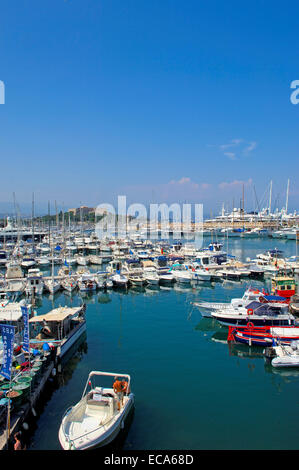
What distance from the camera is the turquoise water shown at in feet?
42.8

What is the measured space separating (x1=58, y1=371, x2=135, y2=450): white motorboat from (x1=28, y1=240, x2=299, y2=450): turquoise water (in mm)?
1017

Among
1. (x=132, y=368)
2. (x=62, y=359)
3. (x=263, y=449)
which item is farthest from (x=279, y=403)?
(x=62, y=359)

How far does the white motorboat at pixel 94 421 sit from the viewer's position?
11195mm

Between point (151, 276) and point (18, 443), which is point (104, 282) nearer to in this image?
point (151, 276)

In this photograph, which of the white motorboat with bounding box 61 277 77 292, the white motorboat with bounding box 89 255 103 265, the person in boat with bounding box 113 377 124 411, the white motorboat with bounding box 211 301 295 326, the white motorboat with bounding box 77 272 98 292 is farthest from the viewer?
the white motorboat with bounding box 89 255 103 265

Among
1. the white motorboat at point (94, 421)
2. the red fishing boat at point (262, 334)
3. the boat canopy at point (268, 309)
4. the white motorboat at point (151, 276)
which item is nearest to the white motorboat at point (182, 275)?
the white motorboat at point (151, 276)

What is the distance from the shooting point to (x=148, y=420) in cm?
1399

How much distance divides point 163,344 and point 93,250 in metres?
51.2

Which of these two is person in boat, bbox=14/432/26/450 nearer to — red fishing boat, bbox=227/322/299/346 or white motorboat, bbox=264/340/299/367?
white motorboat, bbox=264/340/299/367

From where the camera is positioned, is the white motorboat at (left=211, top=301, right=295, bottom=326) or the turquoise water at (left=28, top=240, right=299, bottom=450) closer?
the turquoise water at (left=28, top=240, right=299, bottom=450)

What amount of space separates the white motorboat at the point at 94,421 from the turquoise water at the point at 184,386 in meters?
1.02

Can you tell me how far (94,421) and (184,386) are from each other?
5.97 m

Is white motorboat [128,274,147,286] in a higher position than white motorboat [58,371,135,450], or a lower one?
higher

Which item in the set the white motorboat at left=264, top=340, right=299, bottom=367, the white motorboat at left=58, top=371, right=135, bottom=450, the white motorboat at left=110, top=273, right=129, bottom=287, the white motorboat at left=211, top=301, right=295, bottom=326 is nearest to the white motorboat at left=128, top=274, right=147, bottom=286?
the white motorboat at left=110, top=273, right=129, bottom=287
